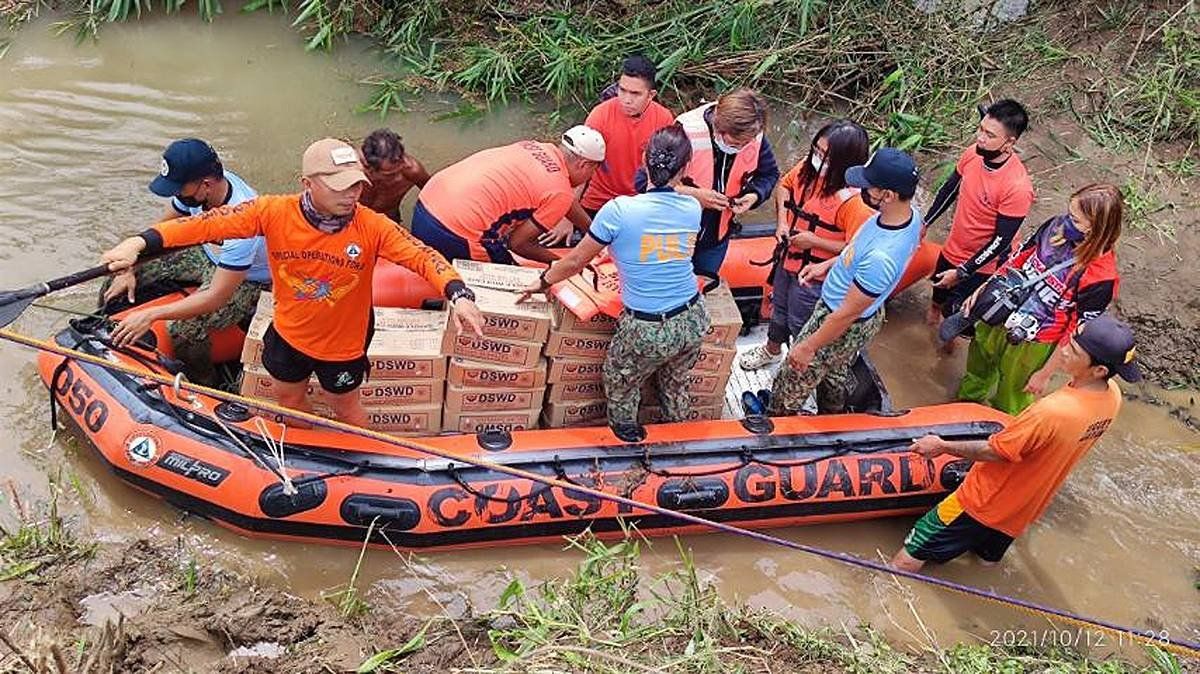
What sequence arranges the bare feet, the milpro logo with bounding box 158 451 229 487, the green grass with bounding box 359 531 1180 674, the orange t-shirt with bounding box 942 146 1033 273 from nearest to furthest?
the green grass with bounding box 359 531 1180 674, the milpro logo with bounding box 158 451 229 487, the orange t-shirt with bounding box 942 146 1033 273, the bare feet

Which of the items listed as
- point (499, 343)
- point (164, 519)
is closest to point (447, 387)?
point (499, 343)

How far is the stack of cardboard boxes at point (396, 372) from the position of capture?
14.1 feet

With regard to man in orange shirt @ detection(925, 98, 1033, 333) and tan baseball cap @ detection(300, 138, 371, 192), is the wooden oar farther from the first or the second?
man in orange shirt @ detection(925, 98, 1033, 333)

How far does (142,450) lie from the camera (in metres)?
4.20

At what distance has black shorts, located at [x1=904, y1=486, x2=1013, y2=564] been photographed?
166 inches

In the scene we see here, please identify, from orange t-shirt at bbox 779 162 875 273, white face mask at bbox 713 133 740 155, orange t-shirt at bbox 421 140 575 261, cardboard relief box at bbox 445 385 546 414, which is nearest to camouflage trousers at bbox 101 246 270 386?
orange t-shirt at bbox 421 140 575 261

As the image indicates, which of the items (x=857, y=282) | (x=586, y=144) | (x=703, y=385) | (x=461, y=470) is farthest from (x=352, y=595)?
(x=857, y=282)

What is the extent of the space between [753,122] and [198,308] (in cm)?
262

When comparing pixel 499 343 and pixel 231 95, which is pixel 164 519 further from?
pixel 231 95

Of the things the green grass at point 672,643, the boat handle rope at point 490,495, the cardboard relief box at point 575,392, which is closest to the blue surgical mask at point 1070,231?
the green grass at point 672,643

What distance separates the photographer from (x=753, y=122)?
446 cm

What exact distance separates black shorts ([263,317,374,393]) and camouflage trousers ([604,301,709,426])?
3.63 ft

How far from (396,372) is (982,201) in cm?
318

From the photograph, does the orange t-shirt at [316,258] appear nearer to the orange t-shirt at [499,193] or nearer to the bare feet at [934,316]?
the orange t-shirt at [499,193]
